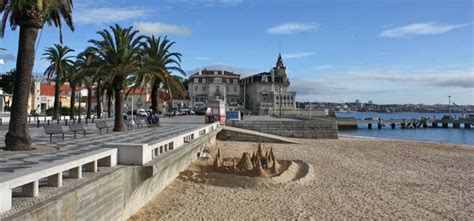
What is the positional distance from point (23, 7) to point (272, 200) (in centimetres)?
935

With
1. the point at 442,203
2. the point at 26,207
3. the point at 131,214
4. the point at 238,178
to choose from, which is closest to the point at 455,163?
the point at 442,203

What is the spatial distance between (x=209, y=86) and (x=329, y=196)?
9064 centimetres

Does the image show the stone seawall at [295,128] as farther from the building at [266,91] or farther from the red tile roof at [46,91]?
the building at [266,91]

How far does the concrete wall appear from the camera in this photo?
5912mm

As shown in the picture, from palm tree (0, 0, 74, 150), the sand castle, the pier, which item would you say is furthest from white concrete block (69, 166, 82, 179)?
the pier

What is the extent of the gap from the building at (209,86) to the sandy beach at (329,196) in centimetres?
8327

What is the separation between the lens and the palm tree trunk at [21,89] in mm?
12125

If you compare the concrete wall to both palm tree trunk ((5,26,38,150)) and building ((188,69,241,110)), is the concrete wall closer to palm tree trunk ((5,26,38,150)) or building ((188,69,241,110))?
palm tree trunk ((5,26,38,150))

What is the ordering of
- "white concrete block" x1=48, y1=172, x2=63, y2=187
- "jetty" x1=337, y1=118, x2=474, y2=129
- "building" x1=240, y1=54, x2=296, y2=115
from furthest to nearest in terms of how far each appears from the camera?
"building" x1=240, y1=54, x2=296, y2=115
"jetty" x1=337, y1=118, x2=474, y2=129
"white concrete block" x1=48, y1=172, x2=63, y2=187

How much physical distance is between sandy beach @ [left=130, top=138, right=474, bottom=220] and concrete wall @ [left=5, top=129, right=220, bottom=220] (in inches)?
19.2

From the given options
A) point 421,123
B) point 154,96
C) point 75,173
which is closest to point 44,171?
point 75,173

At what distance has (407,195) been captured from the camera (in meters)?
14.0

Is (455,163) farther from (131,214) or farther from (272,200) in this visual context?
(131,214)

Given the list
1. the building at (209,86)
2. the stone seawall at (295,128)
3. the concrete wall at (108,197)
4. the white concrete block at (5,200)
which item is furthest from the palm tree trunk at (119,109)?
the building at (209,86)
